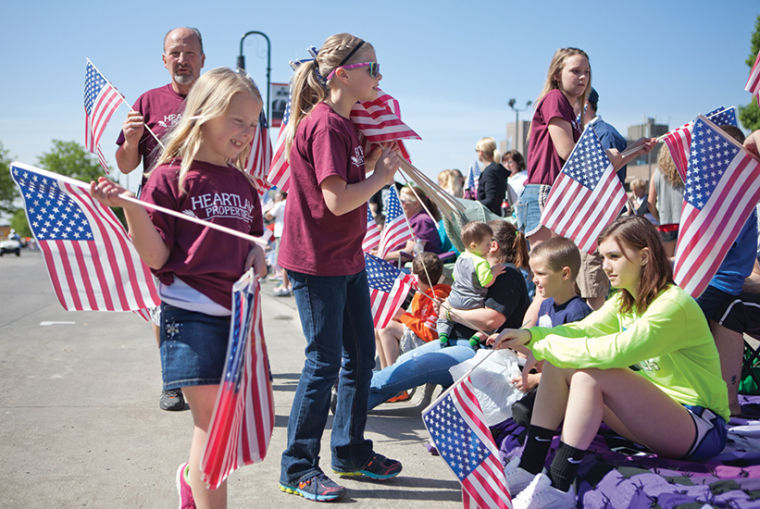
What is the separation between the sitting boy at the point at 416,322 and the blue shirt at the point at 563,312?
1.28 metres

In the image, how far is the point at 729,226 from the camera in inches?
139

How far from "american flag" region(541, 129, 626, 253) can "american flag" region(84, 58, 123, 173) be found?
117 inches

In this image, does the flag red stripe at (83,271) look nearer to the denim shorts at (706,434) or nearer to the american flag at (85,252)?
the american flag at (85,252)

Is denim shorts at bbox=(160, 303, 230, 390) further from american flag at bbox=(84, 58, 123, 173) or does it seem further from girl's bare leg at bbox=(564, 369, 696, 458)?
american flag at bbox=(84, 58, 123, 173)

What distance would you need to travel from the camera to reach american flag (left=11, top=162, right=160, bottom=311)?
8.49ft

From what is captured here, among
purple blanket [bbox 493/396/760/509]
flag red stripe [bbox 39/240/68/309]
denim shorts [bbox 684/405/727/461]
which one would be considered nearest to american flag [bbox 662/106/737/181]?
purple blanket [bbox 493/396/760/509]

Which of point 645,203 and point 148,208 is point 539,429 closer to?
point 148,208

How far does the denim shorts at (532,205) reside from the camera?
4.50 meters

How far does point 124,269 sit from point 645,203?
26.1 ft

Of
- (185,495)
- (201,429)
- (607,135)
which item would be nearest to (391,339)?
(607,135)

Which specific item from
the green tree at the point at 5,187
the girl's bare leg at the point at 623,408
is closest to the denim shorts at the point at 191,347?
the girl's bare leg at the point at 623,408

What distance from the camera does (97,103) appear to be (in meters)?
4.64

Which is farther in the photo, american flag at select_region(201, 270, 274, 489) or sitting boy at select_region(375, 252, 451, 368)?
sitting boy at select_region(375, 252, 451, 368)

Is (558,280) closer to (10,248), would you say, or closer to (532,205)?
(532,205)
